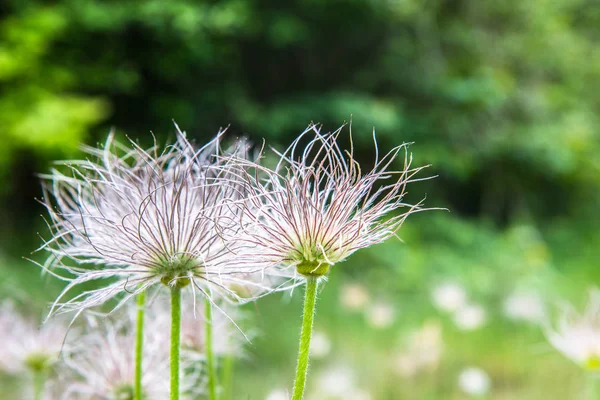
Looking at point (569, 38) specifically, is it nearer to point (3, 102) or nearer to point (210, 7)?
point (210, 7)

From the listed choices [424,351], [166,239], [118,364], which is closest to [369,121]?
[424,351]

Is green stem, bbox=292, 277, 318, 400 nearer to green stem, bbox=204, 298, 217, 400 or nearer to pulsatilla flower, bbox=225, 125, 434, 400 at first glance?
pulsatilla flower, bbox=225, 125, 434, 400

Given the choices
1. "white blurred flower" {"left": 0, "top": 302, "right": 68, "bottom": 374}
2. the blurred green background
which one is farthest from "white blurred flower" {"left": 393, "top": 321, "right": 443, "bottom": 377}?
"white blurred flower" {"left": 0, "top": 302, "right": 68, "bottom": 374}

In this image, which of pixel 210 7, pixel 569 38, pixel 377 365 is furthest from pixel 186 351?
pixel 569 38

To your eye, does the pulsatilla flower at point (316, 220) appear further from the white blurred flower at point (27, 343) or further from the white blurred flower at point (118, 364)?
the white blurred flower at point (27, 343)

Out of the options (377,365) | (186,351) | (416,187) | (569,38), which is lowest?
(186,351)

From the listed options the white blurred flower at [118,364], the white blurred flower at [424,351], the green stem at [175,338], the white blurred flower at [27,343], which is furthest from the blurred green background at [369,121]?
the green stem at [175,338]

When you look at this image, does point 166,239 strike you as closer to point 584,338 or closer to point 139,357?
point 139,357
